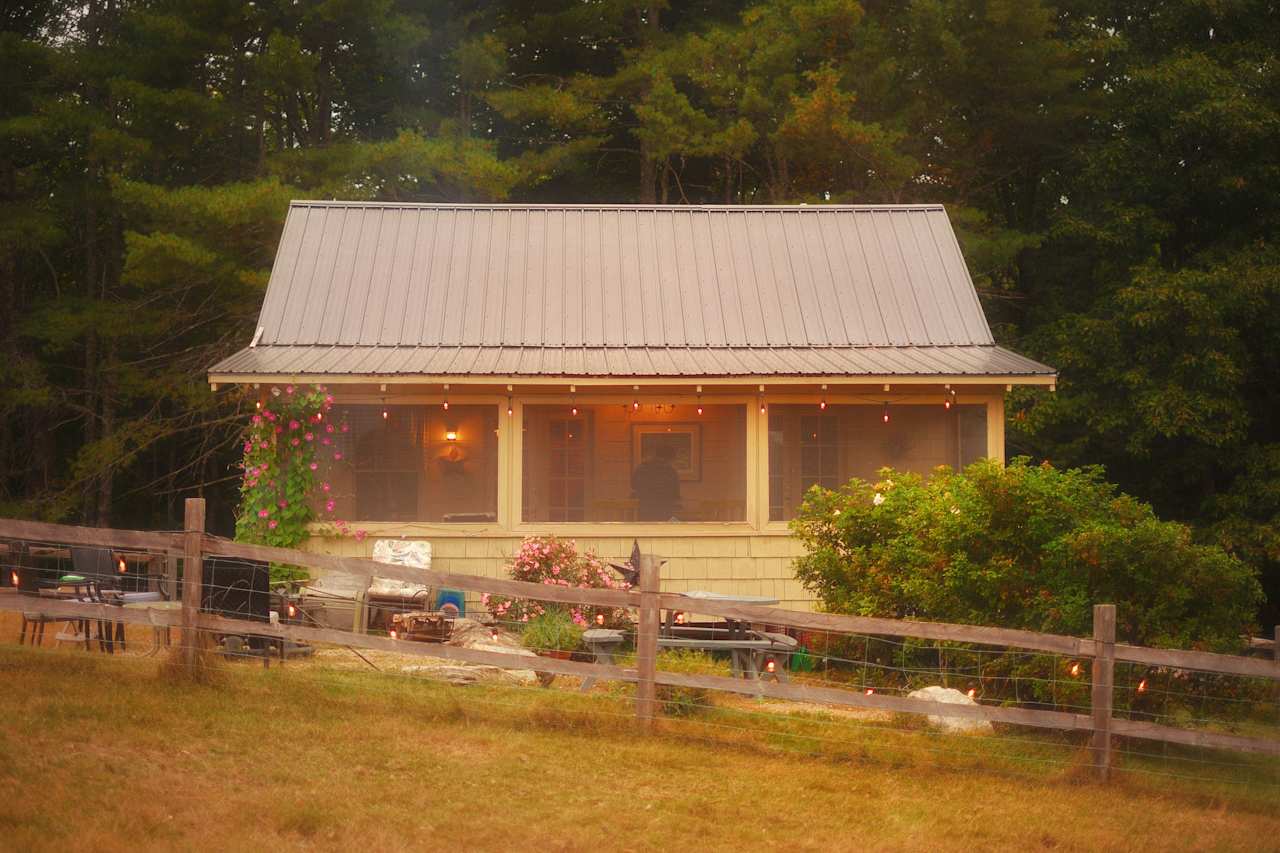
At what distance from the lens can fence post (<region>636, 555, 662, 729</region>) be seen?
27.9ft

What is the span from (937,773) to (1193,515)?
15185 mm

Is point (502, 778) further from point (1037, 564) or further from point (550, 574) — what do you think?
point (550, 574)

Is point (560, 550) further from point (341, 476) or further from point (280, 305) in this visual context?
point (280, 305)

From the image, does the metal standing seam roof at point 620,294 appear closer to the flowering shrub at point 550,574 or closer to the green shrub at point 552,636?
the flowering shrub at point 550,574

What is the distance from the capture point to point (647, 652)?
8.52 meters

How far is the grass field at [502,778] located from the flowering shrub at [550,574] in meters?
3.61

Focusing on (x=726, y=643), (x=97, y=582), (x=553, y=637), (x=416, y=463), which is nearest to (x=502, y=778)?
(x=726, y=643)

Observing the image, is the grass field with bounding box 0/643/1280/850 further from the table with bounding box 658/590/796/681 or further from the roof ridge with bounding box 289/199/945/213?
the roof ridge with bounding box 289/199/945/213

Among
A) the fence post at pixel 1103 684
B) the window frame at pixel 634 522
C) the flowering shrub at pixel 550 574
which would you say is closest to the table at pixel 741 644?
the flowering shrub at pixel 550 574

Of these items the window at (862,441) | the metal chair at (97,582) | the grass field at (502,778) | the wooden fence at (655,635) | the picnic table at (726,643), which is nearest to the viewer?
the grass field at (502,778)

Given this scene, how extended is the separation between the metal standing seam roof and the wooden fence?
509cm

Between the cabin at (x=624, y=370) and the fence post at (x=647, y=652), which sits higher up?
the cabin at (x=624, y=370)

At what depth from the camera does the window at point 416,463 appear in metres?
14.9

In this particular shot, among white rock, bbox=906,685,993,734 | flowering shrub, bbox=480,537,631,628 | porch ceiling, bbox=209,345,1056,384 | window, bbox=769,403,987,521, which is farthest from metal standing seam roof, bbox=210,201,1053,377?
white rock, bbox=906,685,993,734
